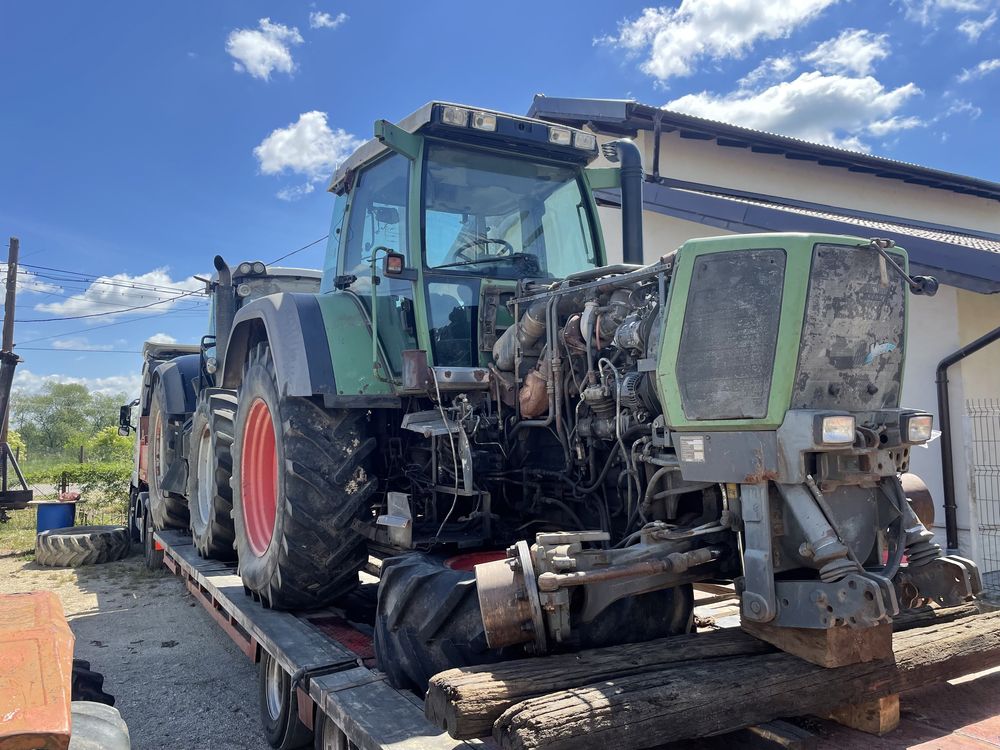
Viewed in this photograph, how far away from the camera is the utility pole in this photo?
40.4ft

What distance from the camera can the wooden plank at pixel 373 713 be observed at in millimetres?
2404

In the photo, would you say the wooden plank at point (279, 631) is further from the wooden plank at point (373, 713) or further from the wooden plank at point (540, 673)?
the wooden plank at point (540, 673)

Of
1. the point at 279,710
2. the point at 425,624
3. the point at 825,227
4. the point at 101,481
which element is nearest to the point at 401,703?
the point at 425,624

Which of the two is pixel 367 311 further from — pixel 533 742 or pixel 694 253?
pixel 533 742

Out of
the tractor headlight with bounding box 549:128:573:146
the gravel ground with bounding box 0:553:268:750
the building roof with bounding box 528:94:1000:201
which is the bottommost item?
the gravel ground with bounding box 0:553:268:750

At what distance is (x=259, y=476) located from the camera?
4.85 m

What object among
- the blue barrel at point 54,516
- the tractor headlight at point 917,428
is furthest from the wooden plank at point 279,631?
the blue barrel at point 54,516

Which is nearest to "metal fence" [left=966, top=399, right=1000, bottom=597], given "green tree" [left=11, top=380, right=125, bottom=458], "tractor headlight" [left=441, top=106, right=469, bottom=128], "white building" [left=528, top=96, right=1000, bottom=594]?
"white building" [left=528, top=96, right=1000, bottom=594]

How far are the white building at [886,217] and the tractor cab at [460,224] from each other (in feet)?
12.9

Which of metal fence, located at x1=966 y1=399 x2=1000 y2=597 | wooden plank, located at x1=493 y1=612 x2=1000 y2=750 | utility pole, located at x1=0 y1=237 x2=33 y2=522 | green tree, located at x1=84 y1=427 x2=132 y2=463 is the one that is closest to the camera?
wooden plank, located at x1=493 y1=612 x2=1000 y2=750

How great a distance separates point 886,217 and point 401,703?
43.7 ft

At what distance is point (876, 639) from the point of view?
2348mm

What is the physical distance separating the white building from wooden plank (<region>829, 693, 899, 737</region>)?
5.08 meters

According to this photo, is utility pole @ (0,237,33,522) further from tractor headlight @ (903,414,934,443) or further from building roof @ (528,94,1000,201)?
tractor headlight @ (903,414,934,443)
